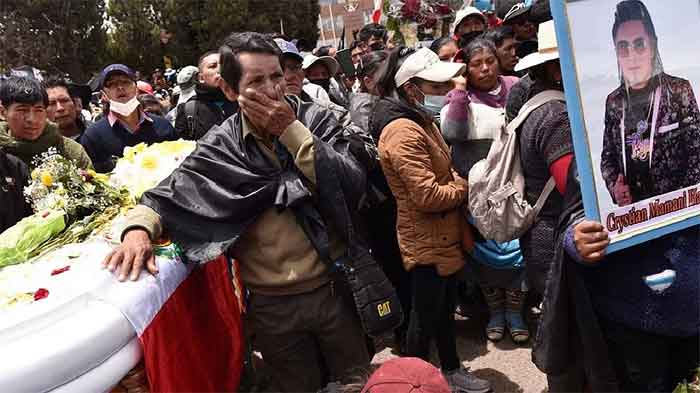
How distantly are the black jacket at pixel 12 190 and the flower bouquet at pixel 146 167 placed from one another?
1.62 ft

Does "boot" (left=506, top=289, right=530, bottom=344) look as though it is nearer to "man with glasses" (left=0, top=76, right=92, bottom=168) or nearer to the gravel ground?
the gravel ground

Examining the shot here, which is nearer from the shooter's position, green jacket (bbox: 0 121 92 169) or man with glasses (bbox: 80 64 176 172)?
green jacket (bbox: 0 121 92 169)

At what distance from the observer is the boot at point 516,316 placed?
3.50 metres

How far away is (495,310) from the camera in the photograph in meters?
3.66

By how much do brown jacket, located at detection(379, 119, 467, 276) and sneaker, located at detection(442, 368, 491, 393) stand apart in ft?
1.95

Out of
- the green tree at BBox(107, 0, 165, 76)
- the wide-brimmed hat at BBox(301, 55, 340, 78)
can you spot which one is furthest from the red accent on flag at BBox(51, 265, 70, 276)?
the green tree at BBox(107, 0, 165, 76)

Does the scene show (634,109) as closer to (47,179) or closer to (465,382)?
(465,382)

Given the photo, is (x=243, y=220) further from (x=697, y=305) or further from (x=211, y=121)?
(x=211, y=121)

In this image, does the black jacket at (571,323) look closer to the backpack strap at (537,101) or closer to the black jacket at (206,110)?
the backpack strap at (537,101)

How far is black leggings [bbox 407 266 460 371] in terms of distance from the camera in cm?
286

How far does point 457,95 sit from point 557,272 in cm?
136

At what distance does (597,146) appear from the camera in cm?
149

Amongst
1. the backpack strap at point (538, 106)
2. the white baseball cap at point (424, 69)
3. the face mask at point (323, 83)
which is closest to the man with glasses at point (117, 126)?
the face mask at point (323, 83)

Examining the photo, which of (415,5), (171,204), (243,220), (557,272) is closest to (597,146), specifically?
(557,272)
